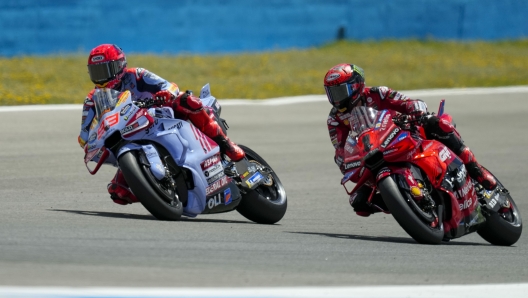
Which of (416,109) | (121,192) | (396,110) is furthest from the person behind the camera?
(396,110)

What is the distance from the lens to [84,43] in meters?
18.6

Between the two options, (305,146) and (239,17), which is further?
(239,17)

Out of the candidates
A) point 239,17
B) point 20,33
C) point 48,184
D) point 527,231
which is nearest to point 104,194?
point 48,184

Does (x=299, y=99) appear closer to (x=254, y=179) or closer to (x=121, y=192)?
(x=254, y=179)

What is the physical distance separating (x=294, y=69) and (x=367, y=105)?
41.4 ft

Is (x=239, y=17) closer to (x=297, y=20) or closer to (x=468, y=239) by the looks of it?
(x=297, y=20)

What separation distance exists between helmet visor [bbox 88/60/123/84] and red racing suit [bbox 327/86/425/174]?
1790 millimetres

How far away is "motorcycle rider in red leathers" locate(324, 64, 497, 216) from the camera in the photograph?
7.36 m

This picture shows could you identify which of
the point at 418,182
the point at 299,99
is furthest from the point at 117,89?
the point at 299,99

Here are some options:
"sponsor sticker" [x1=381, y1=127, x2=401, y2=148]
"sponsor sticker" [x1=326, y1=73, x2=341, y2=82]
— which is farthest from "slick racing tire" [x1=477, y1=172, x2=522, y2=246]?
"sponsor sticker" [x1=326, y1=73, x2=341, y2=82]

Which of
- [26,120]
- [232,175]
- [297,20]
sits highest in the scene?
[232,175]

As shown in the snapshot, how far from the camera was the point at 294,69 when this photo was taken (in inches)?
795

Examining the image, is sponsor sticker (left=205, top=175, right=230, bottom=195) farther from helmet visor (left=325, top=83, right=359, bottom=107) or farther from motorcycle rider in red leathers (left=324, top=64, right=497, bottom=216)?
helmet visor (left=325, top=83, right=359, bottom=107)

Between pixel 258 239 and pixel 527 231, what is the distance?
324 centimetres
